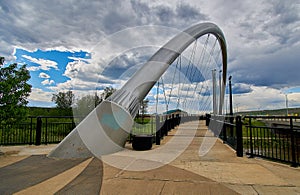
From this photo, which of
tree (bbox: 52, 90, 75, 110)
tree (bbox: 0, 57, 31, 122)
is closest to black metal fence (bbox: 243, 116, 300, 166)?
tree (bbox: 0, 57, 31, 122)

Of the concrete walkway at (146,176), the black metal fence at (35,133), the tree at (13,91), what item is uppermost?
the tree at (13,91)

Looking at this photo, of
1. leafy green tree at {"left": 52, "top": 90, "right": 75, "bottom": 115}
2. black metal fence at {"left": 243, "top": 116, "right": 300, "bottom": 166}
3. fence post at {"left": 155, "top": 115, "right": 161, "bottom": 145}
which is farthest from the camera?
leafy green tree at {"left": 52, "top": 90, "right": 75, "bottom": 115}

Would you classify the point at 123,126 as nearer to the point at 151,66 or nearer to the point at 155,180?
the point at 155,180

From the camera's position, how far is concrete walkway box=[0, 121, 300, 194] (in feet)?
11.9

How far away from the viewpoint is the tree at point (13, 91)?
6.79 metres

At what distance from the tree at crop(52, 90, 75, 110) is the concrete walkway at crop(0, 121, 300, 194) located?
22.4 metres

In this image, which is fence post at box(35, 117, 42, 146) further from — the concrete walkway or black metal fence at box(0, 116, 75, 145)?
the concrete walkway

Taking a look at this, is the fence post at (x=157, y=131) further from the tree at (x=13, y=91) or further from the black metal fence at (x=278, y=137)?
the tree at (x=13, y=91)

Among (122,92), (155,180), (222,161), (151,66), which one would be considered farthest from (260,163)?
(151,66)

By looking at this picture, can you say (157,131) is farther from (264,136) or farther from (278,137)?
(278,137)

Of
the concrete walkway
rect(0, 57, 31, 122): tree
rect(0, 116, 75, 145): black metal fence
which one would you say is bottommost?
the concrete walkway

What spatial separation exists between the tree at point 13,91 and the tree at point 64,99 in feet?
66.6

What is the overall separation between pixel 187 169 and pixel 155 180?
1.11 meters

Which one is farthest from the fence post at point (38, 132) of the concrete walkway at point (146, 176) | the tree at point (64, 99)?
the tree at point (64, 99)
